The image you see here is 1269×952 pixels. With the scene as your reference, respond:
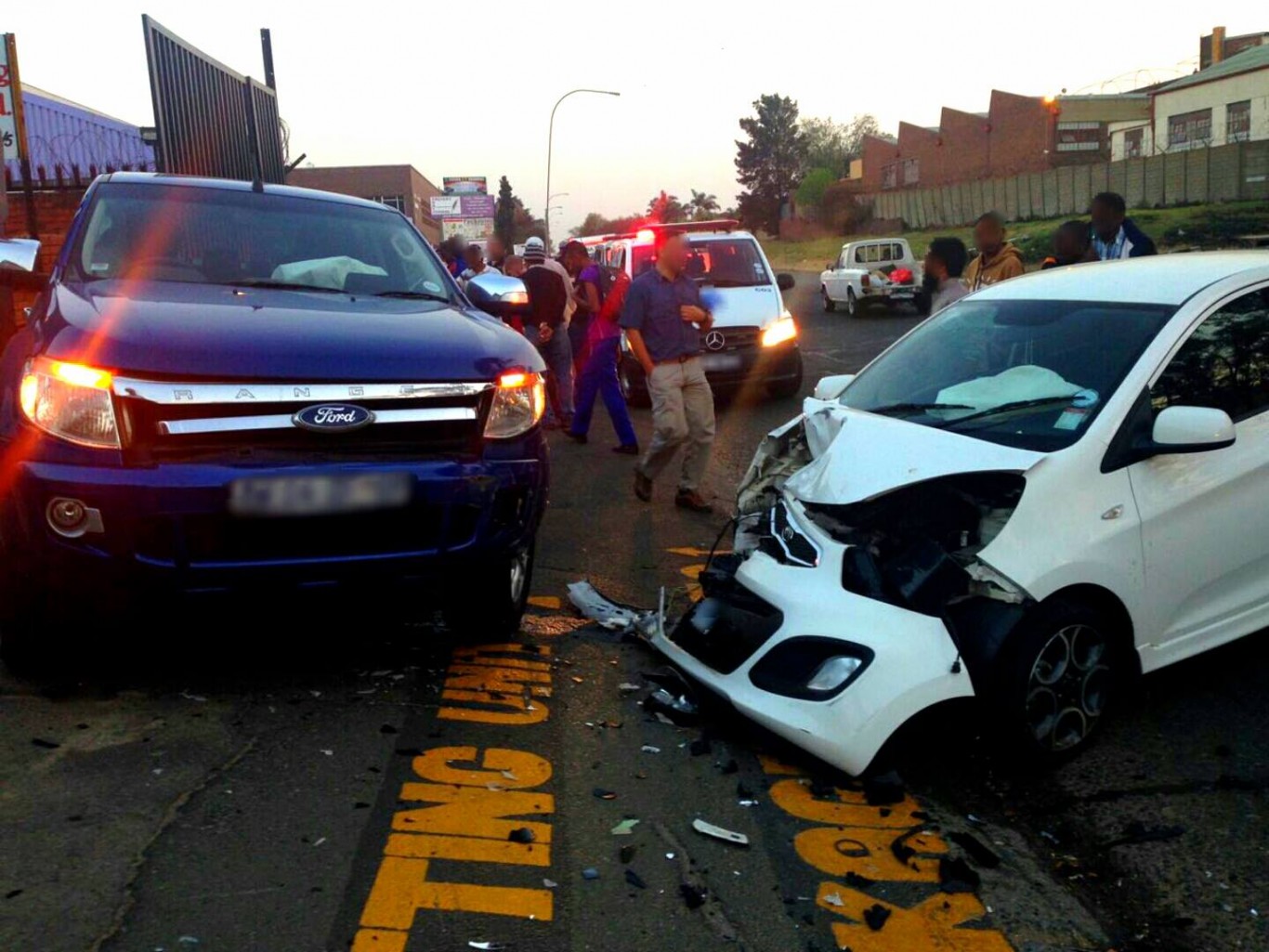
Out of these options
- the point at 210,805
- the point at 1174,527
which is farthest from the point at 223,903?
the point at 1174,527

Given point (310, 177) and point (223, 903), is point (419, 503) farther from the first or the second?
point (310, 177)

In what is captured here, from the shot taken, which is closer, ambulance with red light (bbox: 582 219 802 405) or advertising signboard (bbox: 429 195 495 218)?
ambulance with red light (bbox: 582 219 802 405)

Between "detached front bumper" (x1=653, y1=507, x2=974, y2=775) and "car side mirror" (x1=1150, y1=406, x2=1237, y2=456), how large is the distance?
104cm

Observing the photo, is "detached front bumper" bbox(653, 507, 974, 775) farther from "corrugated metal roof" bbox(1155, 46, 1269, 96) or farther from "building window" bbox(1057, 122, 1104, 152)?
"building window" bbox(1057, 122, 1104, 152)

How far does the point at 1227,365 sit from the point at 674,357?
3.81 meters

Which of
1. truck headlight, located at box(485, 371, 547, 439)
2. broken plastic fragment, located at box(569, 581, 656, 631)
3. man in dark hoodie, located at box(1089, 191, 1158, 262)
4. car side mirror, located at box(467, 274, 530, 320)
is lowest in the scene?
broken plastic fragment, located at box(569, 581, 656, 631)

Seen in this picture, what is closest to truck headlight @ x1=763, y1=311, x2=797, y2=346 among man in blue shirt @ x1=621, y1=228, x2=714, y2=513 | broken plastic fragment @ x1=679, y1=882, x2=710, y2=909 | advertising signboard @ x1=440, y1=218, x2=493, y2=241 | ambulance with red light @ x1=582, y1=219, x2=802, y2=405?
ambulance with red light @ x1=582, y1=219, x2=802, y2=405

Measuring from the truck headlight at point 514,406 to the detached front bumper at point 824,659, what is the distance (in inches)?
38.5

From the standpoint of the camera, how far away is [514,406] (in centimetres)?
434

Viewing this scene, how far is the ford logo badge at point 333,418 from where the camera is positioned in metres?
3.85

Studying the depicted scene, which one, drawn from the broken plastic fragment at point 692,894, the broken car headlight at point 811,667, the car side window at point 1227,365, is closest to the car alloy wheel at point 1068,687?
the broken car headlight at point 811,667

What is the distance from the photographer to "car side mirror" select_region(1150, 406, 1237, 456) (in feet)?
12.8

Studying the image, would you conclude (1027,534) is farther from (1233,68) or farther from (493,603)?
(1233,68)

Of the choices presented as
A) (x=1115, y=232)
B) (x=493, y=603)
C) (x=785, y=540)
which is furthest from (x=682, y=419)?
(x=785, y=540)
